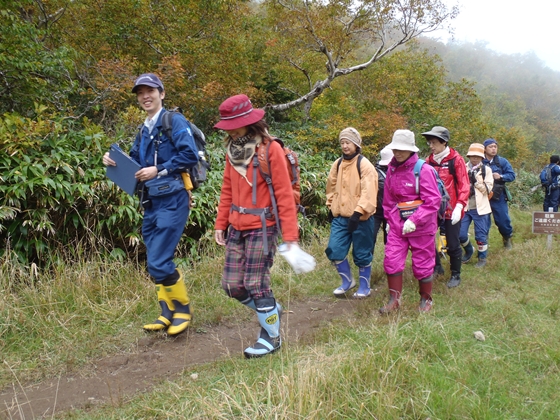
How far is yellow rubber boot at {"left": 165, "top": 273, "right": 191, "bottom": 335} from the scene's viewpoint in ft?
12.1

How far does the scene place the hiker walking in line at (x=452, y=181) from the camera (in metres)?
5.09

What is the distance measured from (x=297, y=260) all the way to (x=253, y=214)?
21.8 inches

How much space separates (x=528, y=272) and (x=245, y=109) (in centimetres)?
476

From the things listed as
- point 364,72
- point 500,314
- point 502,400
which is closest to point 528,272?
point 500,314

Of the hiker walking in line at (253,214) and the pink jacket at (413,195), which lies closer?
the hiker walking in line at (253,214)

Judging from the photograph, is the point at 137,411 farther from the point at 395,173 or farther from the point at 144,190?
the point at 395,173

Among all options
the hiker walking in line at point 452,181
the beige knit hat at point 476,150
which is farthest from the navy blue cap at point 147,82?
the beige knit hat at point 476,150

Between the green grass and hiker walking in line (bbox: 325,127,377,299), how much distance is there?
36 centimetres

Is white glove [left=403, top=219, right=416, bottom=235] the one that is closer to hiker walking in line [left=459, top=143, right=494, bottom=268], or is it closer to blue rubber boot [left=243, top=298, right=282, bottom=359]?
blue rubber boot [left=243, top=298, right=282, bottom=359]

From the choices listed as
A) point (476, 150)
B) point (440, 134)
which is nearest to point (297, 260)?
point (440, 134)

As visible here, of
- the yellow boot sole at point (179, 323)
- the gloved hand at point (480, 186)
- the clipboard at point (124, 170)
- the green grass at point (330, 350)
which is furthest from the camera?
the gloved hand at point (480, 186)

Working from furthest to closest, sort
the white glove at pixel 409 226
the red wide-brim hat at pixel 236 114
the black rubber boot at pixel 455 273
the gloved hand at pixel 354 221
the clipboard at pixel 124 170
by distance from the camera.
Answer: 1. the black rubber boot at pixel 455 273
2. the gloved hand at pixel 354 221
3. the white glove at pixel 409 226
4. the clipboard at pixel 124 170
5. the red wide-brim hat at pixel 236 114

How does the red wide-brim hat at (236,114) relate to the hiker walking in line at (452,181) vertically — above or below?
above

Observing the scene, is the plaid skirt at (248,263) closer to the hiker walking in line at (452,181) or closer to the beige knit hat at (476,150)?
the hiker walking in line at (452,181)
